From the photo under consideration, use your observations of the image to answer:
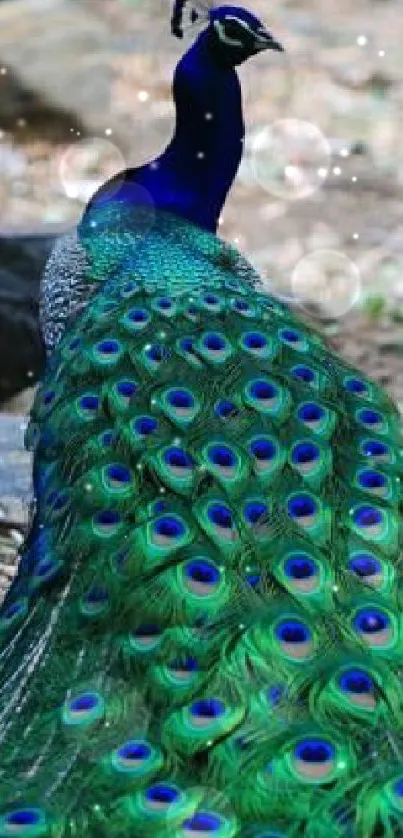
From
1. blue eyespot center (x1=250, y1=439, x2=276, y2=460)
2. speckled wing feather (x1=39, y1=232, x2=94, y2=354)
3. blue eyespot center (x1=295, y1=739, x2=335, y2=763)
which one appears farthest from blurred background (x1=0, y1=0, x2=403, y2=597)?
blue eyespot center (x1=295, y1=739, x2=335, y2=763)

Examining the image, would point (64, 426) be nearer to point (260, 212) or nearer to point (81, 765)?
point (81, 765)

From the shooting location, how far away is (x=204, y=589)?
2.68 m

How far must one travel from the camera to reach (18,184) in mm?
8852

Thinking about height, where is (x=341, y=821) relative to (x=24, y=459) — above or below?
above

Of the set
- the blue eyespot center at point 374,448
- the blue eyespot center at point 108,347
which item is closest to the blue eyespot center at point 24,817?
the blue eyespot center at point 374,448

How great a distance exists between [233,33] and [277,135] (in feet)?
16.6

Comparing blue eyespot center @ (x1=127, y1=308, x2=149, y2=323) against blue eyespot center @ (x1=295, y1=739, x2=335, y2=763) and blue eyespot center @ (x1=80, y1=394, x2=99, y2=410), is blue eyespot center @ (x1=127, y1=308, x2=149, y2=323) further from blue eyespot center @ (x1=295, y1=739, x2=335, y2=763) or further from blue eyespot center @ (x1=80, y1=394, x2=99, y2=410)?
blue eyespot center @ (x1=295, y1=739, x2=335, y2=763)

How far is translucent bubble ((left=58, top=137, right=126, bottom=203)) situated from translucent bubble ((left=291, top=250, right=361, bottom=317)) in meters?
1.35

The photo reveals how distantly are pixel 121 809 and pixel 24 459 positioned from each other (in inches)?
98.6

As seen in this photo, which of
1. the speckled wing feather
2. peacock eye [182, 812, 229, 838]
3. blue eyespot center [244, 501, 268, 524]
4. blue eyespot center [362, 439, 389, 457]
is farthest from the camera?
the speckled wing feather

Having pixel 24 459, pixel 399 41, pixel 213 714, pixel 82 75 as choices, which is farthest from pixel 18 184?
pixel 213 714

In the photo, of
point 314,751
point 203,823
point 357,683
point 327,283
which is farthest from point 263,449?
point 327,283

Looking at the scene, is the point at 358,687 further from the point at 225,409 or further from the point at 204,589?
the point at 225,409

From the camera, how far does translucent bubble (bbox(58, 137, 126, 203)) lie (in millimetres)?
8852
